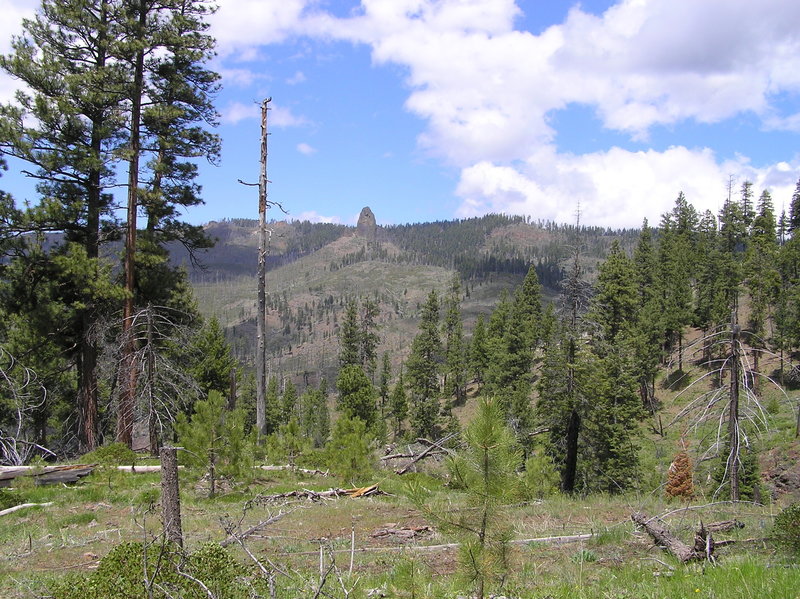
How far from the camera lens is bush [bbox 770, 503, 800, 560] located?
18.1 feet

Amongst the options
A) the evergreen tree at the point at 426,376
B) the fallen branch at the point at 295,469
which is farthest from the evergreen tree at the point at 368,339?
the fallen branch at the point at 295,469

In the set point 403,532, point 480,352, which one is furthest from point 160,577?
point 480,352

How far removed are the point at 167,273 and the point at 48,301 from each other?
3.30 meters

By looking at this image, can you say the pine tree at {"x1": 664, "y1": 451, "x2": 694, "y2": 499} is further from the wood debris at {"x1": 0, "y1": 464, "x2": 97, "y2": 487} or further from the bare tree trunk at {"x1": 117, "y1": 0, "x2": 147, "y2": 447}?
the wood debris at {"x1": 0, "y1": 464, "x2": 97, "y2": 487}

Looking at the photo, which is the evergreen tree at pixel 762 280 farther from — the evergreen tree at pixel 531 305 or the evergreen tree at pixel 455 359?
the evergreen tree at pixel 455 359

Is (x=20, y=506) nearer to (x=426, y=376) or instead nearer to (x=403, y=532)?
(x=403, y=532)

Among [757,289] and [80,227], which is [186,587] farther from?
[757,289]

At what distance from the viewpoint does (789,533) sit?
18.6ft

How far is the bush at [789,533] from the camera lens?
5.50 m

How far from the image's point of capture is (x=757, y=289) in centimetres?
5066

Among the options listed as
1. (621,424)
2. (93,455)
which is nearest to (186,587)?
(93,455)

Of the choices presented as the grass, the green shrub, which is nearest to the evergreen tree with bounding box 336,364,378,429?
the grass

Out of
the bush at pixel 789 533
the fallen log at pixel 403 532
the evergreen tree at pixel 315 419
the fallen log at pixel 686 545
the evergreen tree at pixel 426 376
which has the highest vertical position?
the bush at pixel 789 533

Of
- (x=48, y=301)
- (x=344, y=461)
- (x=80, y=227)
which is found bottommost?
(x=344, y=461)
